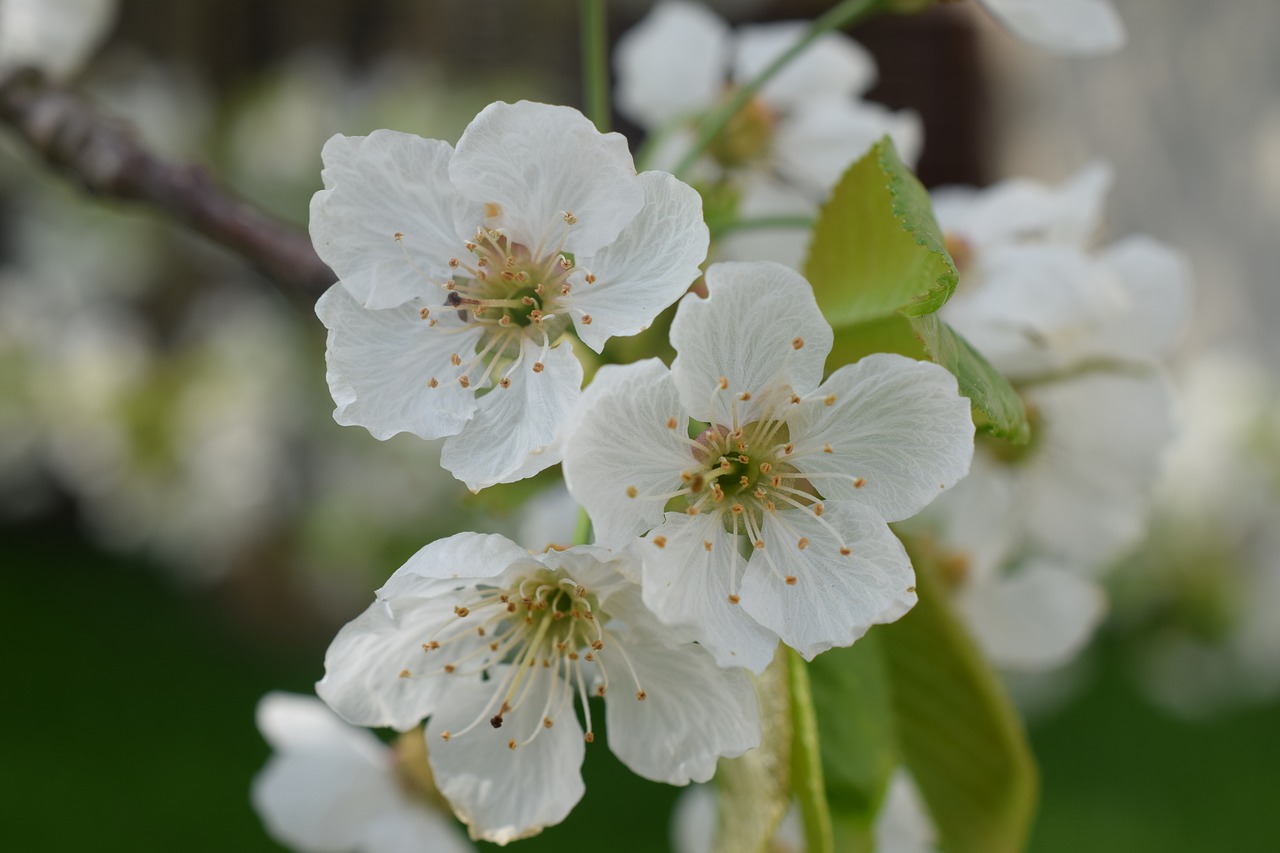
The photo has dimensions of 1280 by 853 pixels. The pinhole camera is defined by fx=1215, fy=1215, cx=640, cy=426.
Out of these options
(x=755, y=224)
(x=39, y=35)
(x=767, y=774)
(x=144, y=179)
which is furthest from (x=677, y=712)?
(x=39, y=35)

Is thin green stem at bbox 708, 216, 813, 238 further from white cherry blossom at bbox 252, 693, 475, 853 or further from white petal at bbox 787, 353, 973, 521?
white cherry blossom at bbox 252, 693, 475, 853

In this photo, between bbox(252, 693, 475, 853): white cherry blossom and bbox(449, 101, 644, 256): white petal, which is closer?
bbox(449, 101, 644, 256): white petal

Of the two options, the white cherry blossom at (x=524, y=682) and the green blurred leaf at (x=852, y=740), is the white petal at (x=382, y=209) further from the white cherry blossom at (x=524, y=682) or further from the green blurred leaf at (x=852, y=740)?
the green blurred leaf at (x=852, y=740)

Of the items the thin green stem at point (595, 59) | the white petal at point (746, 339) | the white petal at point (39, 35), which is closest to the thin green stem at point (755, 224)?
the thin green stem at point (595, 59)

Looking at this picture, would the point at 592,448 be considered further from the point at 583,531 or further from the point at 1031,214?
the point at 1031,214

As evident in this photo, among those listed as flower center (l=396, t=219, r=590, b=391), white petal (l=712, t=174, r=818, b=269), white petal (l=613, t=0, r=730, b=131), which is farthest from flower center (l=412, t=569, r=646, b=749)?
white petal (l=613, t=0, r=730, b=131)

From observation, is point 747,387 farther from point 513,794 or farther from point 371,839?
point 371,839
